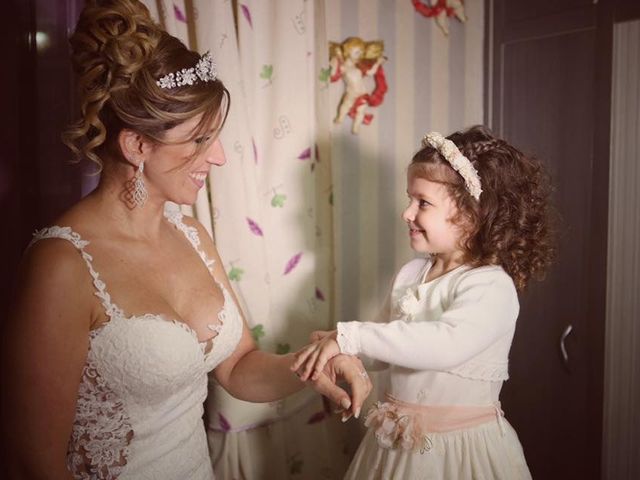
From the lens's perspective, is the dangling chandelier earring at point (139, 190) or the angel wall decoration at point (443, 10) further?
the angel wall decoration at point (443, 10)

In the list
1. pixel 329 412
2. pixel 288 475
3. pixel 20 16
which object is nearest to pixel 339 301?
pixel 329 412

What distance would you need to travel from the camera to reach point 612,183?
1.96m

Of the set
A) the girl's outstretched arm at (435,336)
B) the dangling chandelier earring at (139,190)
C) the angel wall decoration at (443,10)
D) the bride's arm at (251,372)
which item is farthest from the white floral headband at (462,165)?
the angel wall decoration at (443,10)

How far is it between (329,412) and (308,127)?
961mm

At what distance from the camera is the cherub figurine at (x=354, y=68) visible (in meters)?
2.20

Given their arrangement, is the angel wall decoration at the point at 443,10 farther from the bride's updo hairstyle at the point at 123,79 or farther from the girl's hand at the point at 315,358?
the girl's hand at the point at 315,358

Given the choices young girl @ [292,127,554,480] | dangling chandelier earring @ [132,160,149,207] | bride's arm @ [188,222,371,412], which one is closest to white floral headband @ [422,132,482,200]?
young girl @ [292,127,554,480]

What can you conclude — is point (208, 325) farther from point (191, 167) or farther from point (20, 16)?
point (20, 16)

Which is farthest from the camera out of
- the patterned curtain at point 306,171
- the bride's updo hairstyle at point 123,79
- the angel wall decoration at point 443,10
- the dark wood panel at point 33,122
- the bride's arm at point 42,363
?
the angel wall decoration at point 443,10

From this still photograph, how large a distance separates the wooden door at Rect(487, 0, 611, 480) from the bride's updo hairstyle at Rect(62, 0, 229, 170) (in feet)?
4.28

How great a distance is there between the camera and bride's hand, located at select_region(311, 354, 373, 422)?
4.42ft

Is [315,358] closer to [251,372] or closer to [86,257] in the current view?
[251,372]

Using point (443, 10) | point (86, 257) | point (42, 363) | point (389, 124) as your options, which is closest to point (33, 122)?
point (86, 257)

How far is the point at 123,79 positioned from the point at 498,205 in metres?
0.93
